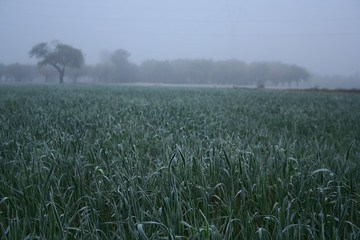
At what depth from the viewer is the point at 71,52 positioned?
69.1 meters

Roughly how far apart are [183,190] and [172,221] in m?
0.42

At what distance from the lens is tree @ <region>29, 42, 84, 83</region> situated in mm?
65062

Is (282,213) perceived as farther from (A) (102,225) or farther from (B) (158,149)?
(B) (158,149)

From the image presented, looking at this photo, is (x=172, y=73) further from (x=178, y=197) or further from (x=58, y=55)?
(x=178, y=197)

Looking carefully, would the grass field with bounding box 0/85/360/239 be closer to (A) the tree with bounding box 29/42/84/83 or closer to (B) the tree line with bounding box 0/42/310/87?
(A) the tree with bounding box 29/42/84/83

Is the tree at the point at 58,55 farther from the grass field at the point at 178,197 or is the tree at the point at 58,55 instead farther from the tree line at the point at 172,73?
the grass field at the point at 178,197

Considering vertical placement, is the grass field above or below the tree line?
below

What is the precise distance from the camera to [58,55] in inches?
2608

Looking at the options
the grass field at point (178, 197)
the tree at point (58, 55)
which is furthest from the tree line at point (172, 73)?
the grass field at point (178, 197)

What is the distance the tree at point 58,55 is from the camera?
213 ft

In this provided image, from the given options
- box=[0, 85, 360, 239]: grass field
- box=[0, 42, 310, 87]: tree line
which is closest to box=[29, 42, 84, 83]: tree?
box=[0, 42, 310, 87]: tree line

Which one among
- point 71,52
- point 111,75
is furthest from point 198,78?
point 71,52

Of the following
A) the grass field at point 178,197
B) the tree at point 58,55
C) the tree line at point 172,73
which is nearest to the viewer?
the grass field at point 178,197

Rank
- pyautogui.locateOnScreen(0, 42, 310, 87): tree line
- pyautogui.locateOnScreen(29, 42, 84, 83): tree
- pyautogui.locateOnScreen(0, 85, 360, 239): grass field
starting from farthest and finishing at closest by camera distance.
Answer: pyautogui.locateOnScreen(0, 42, 310, 87): tree line
pyautogui.locateOnScreen(29, 42, 84, 83): tree
pyautogui.locateOnScreen(0, 85, 360, 239): grass field
